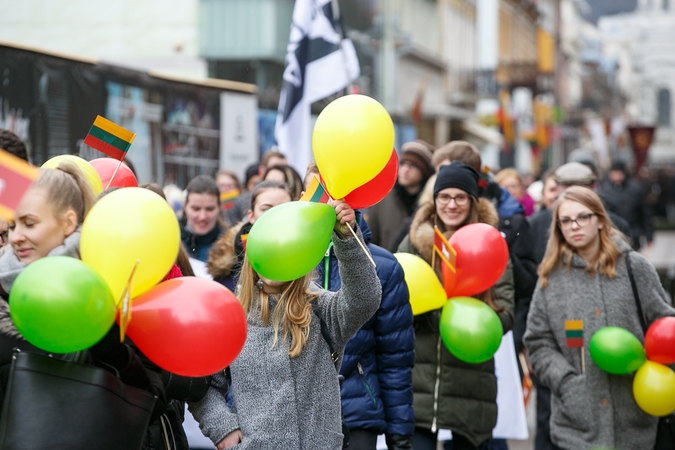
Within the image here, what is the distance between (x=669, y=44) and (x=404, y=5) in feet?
402

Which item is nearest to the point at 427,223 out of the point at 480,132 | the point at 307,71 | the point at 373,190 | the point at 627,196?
the point at 373,190

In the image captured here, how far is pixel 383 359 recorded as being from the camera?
4293 mm

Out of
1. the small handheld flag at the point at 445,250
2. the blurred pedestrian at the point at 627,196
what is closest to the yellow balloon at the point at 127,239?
the small handheld flag at the point at 445,250

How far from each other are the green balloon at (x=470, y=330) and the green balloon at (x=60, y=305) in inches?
Result: 94.9

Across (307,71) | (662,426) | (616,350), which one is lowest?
(662,426)

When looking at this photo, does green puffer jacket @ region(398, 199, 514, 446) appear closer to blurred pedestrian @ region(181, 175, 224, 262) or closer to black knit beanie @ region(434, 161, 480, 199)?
black knit beanie @ region(434, 161, 480, 199)

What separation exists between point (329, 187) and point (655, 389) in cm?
216

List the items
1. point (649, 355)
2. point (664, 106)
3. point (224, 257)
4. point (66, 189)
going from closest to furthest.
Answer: point (66, 189) < point (649, 355) < point (224, 257) < point (664, 106)

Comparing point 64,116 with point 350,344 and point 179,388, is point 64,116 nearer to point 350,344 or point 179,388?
point 350,344

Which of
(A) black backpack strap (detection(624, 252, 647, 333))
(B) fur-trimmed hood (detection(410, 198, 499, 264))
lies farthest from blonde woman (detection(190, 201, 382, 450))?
(A) black backpack strap (detection(624, 252, 647, 333))

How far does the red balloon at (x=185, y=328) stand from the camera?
284 centimetres

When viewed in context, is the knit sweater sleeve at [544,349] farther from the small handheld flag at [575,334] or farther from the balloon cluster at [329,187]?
the balloon cluster at [329,187]

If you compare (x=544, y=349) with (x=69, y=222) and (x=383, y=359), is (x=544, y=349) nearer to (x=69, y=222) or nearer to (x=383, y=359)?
(x=383, y=359)

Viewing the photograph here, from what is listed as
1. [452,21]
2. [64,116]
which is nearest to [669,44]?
[452,21]
